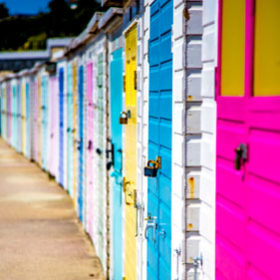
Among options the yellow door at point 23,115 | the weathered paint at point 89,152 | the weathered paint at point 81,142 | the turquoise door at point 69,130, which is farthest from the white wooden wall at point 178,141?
the yellow door at point 23,115

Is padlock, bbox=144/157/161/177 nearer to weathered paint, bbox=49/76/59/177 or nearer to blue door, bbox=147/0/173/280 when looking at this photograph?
blue door, bbox=147/0/173/280

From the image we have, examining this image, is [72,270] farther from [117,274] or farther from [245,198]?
[245,198]

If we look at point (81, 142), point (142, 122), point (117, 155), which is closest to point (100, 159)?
point (117, 155)

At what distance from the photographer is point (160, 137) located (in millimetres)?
4891

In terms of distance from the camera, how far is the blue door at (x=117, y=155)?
7496 millimetres

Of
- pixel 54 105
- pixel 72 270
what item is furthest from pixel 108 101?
pixel 54 105

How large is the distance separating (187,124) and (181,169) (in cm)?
28

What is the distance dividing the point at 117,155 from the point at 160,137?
293 centimetres

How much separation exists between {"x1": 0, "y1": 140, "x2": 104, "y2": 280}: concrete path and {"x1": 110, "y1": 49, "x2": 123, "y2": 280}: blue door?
88 centimetres

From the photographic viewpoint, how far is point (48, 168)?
1958 cm

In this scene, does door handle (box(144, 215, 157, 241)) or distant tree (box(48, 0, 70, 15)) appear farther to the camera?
distant tree (box(48, 0, 70, 15))

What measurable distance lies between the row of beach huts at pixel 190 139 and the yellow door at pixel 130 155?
1cm

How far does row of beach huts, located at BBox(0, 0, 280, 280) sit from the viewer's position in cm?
293

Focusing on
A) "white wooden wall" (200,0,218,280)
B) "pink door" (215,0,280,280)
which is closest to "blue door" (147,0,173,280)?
"white wooden wall" (200,0,218,280)
